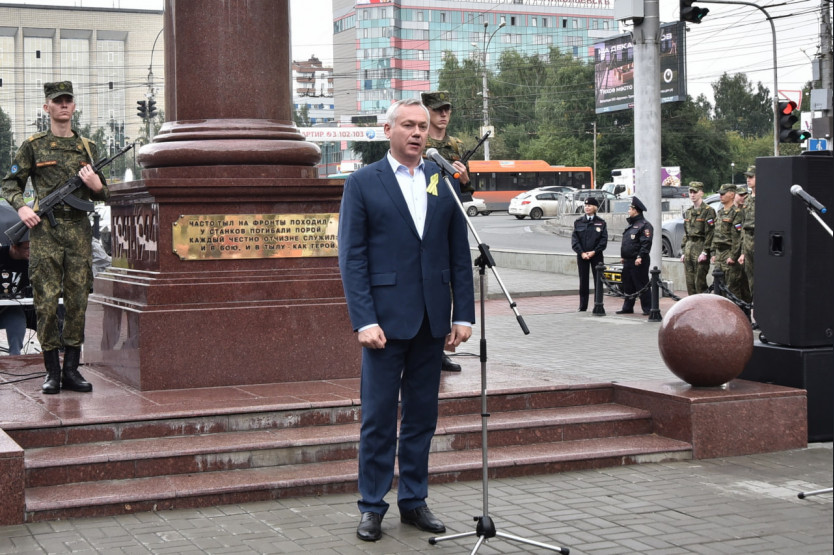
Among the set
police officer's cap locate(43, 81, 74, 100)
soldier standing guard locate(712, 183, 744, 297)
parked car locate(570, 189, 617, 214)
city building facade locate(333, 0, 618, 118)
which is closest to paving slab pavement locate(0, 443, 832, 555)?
police officer's cap locate(43, 81, 74, 100)

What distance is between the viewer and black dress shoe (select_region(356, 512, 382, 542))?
5770 millimetres

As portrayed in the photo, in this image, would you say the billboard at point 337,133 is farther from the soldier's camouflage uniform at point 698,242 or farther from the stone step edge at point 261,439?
the stone step edge at point 261,439

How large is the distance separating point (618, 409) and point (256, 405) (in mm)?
2615

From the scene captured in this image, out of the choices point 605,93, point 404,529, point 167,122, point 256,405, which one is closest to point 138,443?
point 256,405

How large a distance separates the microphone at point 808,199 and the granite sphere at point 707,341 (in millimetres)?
950

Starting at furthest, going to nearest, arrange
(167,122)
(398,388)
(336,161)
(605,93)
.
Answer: (336,161) → (605,93) → (167,122) → (398,388)

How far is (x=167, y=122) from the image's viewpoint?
934 centimetres

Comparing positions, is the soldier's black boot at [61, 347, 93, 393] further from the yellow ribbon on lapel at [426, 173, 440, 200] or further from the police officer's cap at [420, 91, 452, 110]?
the yellow ribbon on lapel at [426, 173, 440, 200]

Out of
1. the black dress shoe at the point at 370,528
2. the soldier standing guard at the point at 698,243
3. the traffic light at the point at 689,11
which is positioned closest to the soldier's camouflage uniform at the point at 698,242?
the soldier standing guard at the point at 698,243

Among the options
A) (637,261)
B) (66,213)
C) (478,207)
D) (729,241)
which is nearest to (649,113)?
(637,261)

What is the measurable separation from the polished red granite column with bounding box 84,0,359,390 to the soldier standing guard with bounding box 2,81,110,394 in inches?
16.1

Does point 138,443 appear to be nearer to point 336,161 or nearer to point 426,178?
point 426,178

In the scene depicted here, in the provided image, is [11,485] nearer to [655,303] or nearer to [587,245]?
[655,303]

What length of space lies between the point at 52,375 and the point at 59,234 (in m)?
1.02
